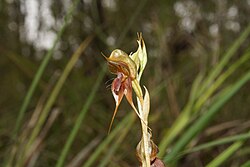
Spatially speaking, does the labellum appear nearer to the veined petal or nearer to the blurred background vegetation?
the veined petal

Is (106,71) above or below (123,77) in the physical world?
above

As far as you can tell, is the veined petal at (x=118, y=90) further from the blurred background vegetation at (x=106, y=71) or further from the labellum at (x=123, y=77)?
the blurred background vegetation at (x=106, y=71)

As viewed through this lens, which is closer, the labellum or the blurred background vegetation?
the labellum

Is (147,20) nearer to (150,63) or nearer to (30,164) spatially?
(150,63)

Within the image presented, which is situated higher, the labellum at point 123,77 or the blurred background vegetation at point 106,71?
the blurred background vegetation at point 106,71

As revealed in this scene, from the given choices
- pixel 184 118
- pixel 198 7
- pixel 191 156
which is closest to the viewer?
pixel 184 118

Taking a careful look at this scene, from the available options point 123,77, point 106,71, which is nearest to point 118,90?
point 123,77

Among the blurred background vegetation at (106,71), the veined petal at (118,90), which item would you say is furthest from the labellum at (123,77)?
the blurred background vegetation at (106,71)

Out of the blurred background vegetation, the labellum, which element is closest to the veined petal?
the labellum

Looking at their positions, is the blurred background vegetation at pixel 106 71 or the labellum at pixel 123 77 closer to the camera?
the labellum at pixel 123 77

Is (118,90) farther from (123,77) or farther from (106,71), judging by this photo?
(106,71)

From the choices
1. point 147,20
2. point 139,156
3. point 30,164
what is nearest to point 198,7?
point 147,20
